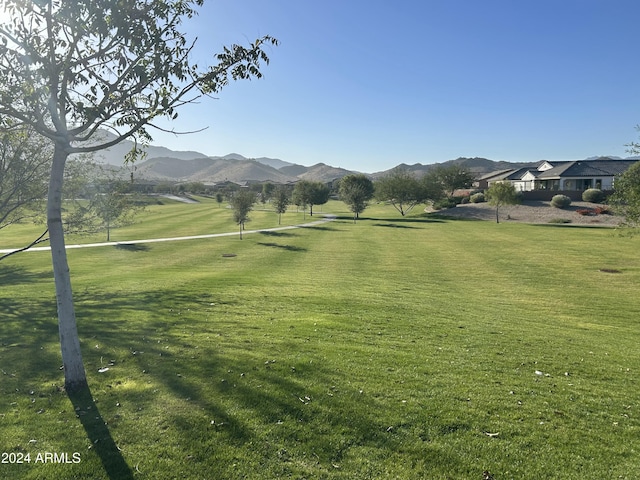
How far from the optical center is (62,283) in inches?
256

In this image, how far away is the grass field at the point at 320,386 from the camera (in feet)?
16.4

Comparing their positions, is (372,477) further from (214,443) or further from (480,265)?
(480,265)

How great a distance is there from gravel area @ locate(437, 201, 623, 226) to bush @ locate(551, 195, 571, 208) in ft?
2.57

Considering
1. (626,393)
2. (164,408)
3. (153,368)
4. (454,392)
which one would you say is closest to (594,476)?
(454,392)

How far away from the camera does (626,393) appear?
7312 millimetres

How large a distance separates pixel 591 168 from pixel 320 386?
102 meters

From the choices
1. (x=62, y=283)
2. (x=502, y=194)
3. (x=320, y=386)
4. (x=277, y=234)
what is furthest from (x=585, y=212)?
(x=62, y=283)

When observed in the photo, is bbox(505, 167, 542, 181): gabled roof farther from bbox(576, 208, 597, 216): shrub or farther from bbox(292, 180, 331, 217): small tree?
bbox(292, 180, 331, 217): small tree

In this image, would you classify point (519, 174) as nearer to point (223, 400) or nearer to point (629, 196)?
point (629, 196)

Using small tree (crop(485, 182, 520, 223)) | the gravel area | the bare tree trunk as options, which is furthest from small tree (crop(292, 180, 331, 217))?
the bare tree trunk

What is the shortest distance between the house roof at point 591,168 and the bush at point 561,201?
48.7 ft

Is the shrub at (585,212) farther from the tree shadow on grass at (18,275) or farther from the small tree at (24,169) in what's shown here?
the tree shadow on grass at (18,275)

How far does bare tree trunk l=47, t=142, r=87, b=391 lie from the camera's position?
648 centimetres

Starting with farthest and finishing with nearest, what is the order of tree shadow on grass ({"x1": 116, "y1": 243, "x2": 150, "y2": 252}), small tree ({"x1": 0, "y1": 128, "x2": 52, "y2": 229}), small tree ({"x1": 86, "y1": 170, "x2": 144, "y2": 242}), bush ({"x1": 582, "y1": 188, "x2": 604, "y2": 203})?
1. bush ({"x1": 582, "y1": 188, "x2": 604, "y2": 203})
2. tree shadow on grass ({"x1": 116, "y1": 243, "x2": 150, "y2": 252})
3. small tree ({"x1": 86, "y1": 170, "x2": 144, "y2": 242})
4. small tree ({"x1": 0, "y1": 128, "x2": 52, "y2": 229})
